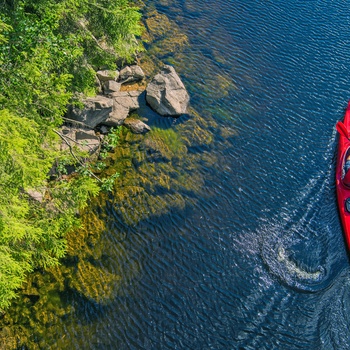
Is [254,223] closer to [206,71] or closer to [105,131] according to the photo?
[105,131]

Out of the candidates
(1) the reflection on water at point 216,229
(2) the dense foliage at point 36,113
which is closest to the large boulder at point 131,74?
(1) the reflection on water at point 216,229

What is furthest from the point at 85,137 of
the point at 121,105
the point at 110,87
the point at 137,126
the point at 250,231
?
the point at 250,231

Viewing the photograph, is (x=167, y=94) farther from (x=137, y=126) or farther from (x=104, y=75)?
(x=104, y=75)

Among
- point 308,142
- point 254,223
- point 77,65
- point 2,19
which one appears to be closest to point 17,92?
point 2,19

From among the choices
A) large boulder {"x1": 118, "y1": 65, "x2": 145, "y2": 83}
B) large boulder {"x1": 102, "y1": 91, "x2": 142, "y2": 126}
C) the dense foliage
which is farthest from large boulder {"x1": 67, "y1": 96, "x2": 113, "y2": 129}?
large boulder {"x1": 118, "y1": 65, "x2": 145, "y2": 83}

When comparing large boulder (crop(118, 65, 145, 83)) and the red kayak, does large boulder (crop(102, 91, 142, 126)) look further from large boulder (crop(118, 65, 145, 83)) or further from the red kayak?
the red kayak
